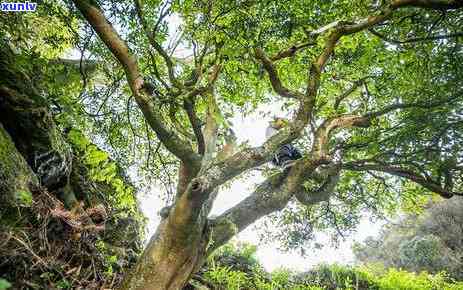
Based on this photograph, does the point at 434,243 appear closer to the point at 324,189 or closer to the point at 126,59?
the point at 324,189

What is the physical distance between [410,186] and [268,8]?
615cm

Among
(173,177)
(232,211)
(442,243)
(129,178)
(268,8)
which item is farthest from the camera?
(442,243)

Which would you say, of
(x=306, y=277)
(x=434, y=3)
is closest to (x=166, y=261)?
(x=434, y=3)

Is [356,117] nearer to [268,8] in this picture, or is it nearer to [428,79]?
[428,79]

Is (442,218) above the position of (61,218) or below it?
above

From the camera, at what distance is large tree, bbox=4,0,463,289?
4.82m

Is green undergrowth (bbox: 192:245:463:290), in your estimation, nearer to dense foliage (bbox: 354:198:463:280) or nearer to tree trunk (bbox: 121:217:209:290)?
tree trunk (bbox: 121:217:209:290)

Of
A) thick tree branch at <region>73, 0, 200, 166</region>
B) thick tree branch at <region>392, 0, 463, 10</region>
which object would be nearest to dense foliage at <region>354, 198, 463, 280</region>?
thick tree branch at <region>392, 0, 463, 10</region>

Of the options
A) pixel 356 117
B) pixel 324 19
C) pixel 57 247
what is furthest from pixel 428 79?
pixel 57 247

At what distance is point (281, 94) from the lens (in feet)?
19.4

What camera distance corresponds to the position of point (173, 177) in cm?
979

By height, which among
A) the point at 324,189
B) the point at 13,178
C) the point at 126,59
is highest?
the point at 324,189

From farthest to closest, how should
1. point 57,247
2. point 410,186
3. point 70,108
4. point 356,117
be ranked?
point 410,186, point 356,117, point 70,108, point 57,247

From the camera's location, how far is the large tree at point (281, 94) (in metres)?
4.82
